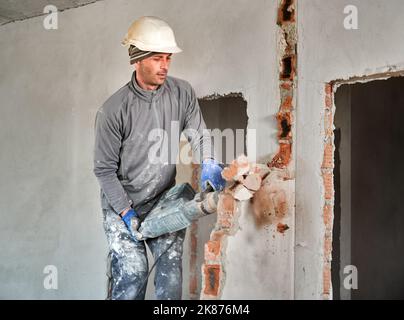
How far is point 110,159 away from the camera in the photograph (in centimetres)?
269

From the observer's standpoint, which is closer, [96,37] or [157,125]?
[157,125]

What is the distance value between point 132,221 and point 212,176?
497 millimetres

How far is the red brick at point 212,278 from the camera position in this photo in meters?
2.43

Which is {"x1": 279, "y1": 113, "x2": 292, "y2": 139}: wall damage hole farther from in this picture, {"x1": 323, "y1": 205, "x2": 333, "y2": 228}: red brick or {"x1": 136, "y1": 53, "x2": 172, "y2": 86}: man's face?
{"x1": 136, "y1": 53, "x2": 172, "y2": 86}: man's face

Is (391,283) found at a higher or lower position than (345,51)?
lower

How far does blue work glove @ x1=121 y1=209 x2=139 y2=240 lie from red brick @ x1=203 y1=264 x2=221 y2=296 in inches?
17.0

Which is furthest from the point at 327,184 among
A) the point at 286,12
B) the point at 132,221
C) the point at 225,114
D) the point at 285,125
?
the point at 225,114

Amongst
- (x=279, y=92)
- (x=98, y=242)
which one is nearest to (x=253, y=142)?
(x=279, y=92)

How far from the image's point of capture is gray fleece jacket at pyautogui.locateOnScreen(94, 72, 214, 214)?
105 inches

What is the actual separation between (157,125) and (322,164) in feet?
3.01

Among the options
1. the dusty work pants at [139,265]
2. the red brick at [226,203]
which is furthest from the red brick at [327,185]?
the dusty work pants at [139,265]

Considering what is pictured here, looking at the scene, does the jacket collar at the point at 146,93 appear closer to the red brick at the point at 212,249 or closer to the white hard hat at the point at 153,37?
the white hard hat at the point at 153,37

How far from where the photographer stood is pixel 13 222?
389cm
